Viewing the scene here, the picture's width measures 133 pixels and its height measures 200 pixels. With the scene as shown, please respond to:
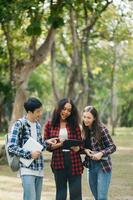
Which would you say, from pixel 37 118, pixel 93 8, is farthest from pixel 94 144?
pixel 93 8

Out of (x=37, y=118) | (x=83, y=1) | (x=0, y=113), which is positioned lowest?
(x=0, y=113)

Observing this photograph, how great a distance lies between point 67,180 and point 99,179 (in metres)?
0.41

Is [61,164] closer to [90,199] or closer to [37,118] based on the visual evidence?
[37,118]

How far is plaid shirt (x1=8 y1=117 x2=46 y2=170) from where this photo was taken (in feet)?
20.7

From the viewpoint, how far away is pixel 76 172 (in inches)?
274

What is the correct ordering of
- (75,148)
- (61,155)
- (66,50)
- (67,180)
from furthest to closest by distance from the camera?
(66,50) → (67,180) → (61,155) → (75,148)

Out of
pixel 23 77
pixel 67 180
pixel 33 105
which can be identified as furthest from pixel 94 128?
pixel 23 77

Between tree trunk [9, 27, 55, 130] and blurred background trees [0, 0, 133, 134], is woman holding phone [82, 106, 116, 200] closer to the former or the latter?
blurred background trees [0, 0, 133, 134]

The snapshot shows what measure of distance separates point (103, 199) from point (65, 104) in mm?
1261

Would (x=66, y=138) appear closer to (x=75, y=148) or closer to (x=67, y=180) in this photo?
(x=75, y=148)

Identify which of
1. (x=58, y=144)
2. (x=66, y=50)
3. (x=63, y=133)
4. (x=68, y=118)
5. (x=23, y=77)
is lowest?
(x=58, y=144)

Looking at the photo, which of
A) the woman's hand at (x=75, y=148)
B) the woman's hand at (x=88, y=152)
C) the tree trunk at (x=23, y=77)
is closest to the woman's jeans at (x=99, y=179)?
the woman's hand at (x=88, y=152)

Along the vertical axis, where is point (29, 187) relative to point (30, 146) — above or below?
below

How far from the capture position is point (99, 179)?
7.02m
